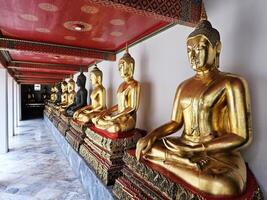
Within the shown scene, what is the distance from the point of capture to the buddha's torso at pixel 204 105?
4.13 ft

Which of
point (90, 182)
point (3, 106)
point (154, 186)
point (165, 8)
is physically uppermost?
point (165, 8)

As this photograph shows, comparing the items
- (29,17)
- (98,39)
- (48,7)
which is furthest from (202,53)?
(98,39)

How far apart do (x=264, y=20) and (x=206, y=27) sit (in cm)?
33

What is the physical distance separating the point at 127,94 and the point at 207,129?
116cm

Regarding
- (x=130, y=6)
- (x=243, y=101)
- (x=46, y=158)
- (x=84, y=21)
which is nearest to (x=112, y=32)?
(x=84, y=21)

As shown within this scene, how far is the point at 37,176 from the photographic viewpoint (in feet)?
9.97

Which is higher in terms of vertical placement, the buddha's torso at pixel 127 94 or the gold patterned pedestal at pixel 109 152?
the buddha's torso at pixel 127 94

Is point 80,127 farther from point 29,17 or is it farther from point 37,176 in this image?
point 29,17

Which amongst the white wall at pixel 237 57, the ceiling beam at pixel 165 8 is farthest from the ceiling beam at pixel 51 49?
the ceiling beam at pixel 165 8

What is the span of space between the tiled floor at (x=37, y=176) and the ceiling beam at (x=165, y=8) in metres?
2.03

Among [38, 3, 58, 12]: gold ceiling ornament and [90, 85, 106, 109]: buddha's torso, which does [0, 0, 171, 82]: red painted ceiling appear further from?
[90, 85, 106, 109]: buddha's torso

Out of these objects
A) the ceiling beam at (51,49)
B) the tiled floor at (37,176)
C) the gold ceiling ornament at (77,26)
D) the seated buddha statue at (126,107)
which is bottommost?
the tiled floor at (37,176)

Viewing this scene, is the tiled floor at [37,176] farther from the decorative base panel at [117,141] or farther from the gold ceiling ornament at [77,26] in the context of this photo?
the gold ceiling ornament at [77,26]

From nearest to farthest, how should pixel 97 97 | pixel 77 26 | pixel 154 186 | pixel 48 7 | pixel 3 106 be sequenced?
pixel 154 186
pixel 48 7
pixel 77 26
pixel 97 97
pixel 3 106
